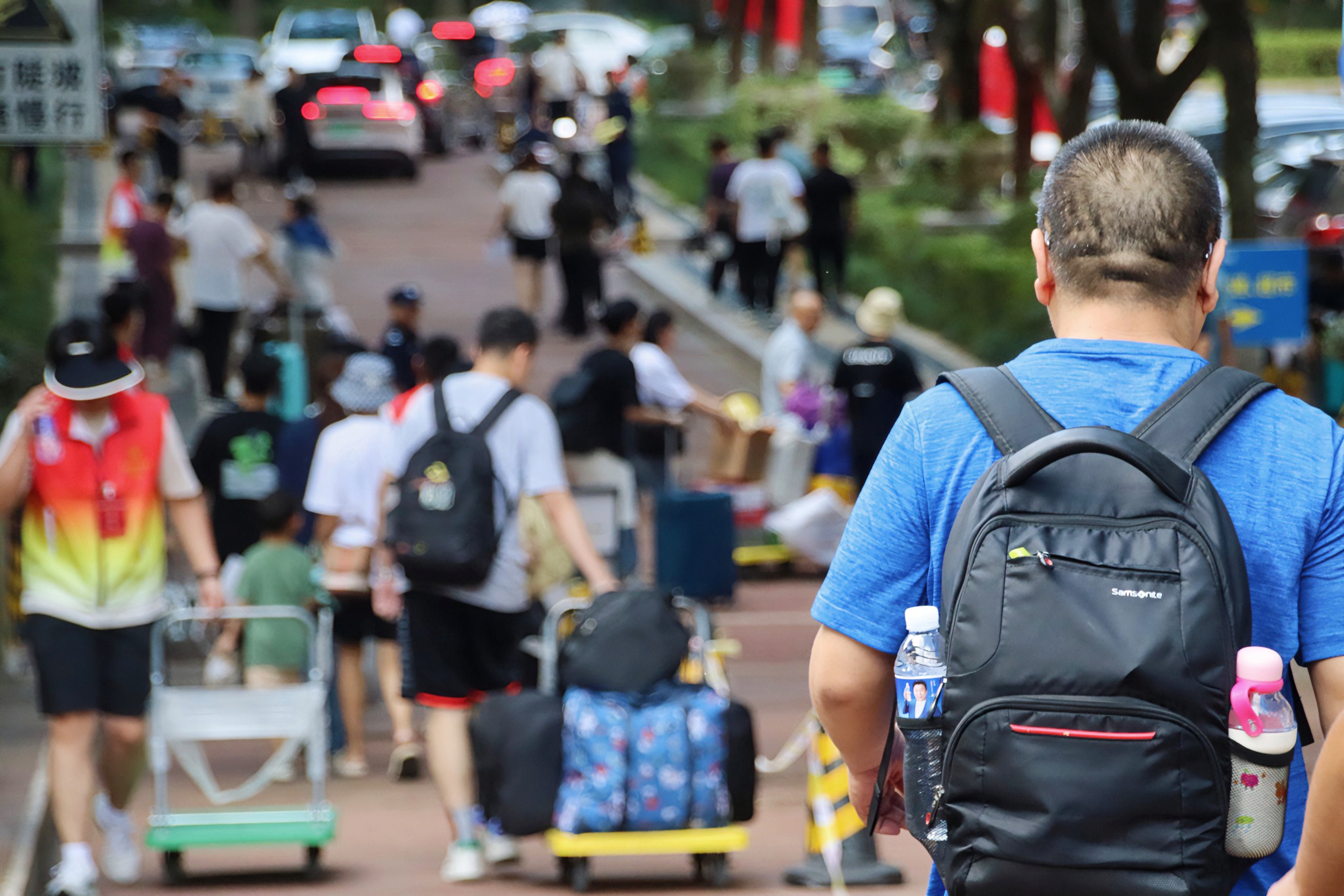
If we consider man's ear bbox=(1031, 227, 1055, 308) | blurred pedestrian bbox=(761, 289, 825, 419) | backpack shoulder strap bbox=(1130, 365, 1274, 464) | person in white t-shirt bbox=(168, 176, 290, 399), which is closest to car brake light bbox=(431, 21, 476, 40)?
person in white t-shirt bbox=(168, 176, 290, 399)

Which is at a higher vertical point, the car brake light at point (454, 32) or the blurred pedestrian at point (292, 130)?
the car brake light at point (454, 32)

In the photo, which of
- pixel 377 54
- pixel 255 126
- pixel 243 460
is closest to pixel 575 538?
Answer: pixel 243 460

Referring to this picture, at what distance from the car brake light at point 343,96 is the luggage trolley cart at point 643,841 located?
78.6ft

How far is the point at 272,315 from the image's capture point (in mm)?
16984

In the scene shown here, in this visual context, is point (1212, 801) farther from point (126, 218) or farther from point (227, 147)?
point (227, 147)

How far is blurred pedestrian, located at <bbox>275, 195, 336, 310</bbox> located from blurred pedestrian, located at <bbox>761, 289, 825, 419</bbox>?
16.2 ft

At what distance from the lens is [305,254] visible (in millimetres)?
17438

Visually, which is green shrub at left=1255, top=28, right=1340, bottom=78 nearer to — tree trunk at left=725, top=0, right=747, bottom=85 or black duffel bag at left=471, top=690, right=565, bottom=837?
tree trunk at left=725, top=0, right=747, bottom=85

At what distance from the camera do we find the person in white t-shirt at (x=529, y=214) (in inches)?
760

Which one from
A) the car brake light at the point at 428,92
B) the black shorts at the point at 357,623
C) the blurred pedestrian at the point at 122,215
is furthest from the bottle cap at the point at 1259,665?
the car brake light at the point at 428,92

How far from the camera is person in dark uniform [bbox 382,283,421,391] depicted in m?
12.2

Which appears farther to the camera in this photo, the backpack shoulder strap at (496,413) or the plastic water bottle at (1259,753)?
the backpack shoulder strap at (496,413)

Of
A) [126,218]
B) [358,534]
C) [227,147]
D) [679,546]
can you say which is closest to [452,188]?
[227,147]

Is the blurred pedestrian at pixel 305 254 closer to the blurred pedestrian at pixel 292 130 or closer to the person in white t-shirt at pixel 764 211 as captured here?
the person in white t-shirt at pixel 764 211
